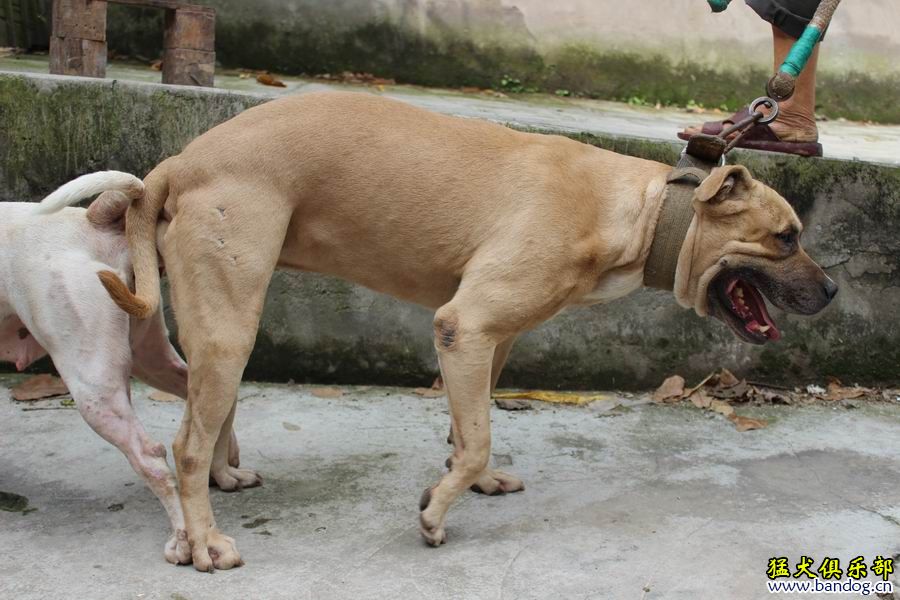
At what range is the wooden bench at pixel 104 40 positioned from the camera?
17.3 ft

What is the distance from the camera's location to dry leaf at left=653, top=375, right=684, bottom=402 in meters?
5.30

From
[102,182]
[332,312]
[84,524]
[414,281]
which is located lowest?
[84,524]

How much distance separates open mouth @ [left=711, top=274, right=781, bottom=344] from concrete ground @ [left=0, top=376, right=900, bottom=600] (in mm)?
651

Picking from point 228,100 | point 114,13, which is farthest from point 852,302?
point 114,13

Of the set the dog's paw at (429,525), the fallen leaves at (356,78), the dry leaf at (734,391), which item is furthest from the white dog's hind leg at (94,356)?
the fallen leaves at (356,78)

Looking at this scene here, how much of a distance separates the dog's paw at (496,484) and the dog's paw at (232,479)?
0.83m

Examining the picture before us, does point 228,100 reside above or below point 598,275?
above

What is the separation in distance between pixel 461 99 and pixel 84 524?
413 cm

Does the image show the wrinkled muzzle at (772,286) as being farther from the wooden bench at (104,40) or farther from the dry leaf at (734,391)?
the wooden bench at (104,40)

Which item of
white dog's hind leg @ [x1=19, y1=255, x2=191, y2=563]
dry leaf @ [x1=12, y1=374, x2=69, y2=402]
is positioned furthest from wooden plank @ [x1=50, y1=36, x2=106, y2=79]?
white dog's hind leg @ [x1=19, y1=255, x2=191, y2=563]

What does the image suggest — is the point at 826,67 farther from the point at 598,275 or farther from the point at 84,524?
the point at 84,524

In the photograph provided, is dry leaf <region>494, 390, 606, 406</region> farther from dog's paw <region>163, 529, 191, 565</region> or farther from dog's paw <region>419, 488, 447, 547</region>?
dog's paw <region>163, 529, 191, 565</region>

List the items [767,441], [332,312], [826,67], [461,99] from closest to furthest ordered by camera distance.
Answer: [767,441], [332,312], [461,99], [826,67]

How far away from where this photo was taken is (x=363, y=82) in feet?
24.7
